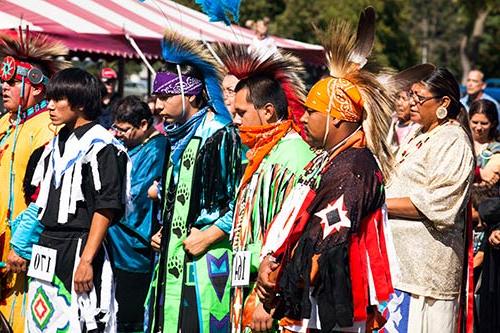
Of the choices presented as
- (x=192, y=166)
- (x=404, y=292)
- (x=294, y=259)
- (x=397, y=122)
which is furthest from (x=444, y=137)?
(x=397, y=122)

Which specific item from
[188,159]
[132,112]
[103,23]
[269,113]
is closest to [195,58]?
[188,159]

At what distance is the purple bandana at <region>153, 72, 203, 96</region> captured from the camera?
5.47 meters

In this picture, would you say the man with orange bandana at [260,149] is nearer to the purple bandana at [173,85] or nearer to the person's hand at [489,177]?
Result: the purple bandana at [173,85]

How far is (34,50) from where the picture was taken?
6.02 meters

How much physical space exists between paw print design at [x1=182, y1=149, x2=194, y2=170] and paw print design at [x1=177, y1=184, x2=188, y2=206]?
10 centimetres

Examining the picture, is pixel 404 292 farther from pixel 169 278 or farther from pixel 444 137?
pixel 169 278

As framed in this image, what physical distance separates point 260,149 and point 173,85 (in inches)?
33.2

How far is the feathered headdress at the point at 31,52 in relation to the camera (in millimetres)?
5996

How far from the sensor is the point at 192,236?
5.23 metres

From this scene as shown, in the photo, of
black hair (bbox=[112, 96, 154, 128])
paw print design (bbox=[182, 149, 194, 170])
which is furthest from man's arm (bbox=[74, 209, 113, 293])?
black hair (bbox=[112, 96, 154, 128])

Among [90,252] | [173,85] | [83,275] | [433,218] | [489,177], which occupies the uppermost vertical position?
[173,85]

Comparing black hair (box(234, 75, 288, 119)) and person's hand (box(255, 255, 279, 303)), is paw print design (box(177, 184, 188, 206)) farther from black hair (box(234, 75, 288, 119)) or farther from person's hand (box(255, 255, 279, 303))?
person's hand (box(255, 255, 279, 303))

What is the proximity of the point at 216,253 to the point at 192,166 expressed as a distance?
466 mm

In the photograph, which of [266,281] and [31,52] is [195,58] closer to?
[31,52]
